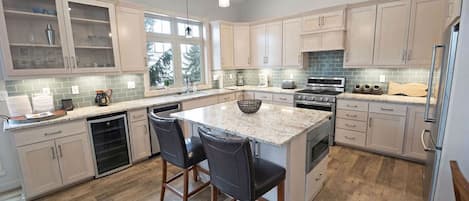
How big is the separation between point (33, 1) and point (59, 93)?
113cm

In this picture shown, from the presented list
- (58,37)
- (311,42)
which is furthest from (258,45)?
(58,37)

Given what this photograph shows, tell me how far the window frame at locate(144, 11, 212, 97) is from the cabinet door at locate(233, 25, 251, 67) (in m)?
0.64

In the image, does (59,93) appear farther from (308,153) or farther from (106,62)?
(308,153)

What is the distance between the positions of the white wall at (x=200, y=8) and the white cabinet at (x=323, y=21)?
1882 millimetres

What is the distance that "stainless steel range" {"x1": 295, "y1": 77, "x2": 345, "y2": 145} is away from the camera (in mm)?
3712

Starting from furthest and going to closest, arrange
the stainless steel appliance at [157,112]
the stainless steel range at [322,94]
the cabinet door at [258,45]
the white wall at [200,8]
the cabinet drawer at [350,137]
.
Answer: the cabinet door at [258,45] → the white wall at [200,8] → the stainless steel range at [322,94] → the cabinet drawer at [350,137] → the stainless steel appliance at [157,112]

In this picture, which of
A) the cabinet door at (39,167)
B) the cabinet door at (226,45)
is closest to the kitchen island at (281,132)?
the cabinet door at (39,167)

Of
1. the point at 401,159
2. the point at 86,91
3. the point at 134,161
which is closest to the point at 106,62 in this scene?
the point at 86,91

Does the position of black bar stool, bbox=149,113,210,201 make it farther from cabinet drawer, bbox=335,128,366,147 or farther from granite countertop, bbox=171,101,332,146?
cabinet drawer, bbox=335,128,366,147

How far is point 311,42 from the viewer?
4.08 metres

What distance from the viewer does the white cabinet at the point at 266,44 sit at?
4.59m

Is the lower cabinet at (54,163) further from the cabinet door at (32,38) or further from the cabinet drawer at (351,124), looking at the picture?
the cabinet drawer at (351,124)

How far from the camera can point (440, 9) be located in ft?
9.59

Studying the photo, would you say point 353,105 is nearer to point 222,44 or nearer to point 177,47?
point 222,44
